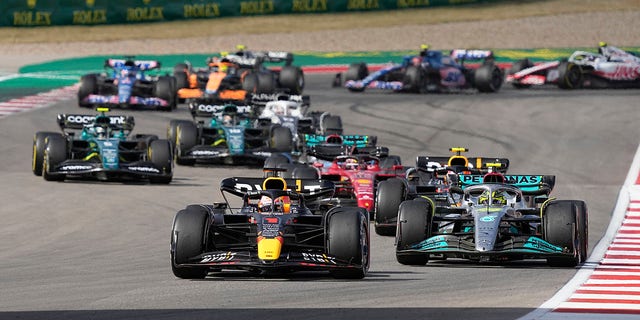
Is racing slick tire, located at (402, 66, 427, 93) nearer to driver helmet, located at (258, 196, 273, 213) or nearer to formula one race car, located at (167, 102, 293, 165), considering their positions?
formula one race car, located at (167, 102, 293, 165)

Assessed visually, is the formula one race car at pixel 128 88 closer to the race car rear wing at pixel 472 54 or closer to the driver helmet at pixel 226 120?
the driver helmet at pixel 226 120

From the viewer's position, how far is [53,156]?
3278 centimetres

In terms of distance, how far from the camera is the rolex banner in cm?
6253

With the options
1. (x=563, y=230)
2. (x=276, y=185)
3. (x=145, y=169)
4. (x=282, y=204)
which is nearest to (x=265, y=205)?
(x=282, y=204)

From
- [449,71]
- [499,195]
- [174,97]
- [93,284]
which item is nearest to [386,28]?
[449,71]

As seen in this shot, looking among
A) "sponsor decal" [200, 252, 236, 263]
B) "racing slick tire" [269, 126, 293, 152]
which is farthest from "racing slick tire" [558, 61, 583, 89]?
"sponsor decal" [200, 252, 236, 263]

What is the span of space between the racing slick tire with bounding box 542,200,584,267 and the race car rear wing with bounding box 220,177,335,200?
2.97 metres

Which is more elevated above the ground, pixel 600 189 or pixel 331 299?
pixel 331 299

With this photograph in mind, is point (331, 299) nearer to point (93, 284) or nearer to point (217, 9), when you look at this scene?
point (93, 284)

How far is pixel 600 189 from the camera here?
34188mm

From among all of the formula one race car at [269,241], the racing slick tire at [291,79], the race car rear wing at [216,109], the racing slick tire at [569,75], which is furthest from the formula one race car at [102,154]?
the racing slick tire at [569,75]

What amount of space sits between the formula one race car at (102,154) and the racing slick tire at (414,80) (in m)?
18.8

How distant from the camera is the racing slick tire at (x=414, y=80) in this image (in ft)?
169

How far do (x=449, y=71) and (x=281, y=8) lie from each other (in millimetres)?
14289
